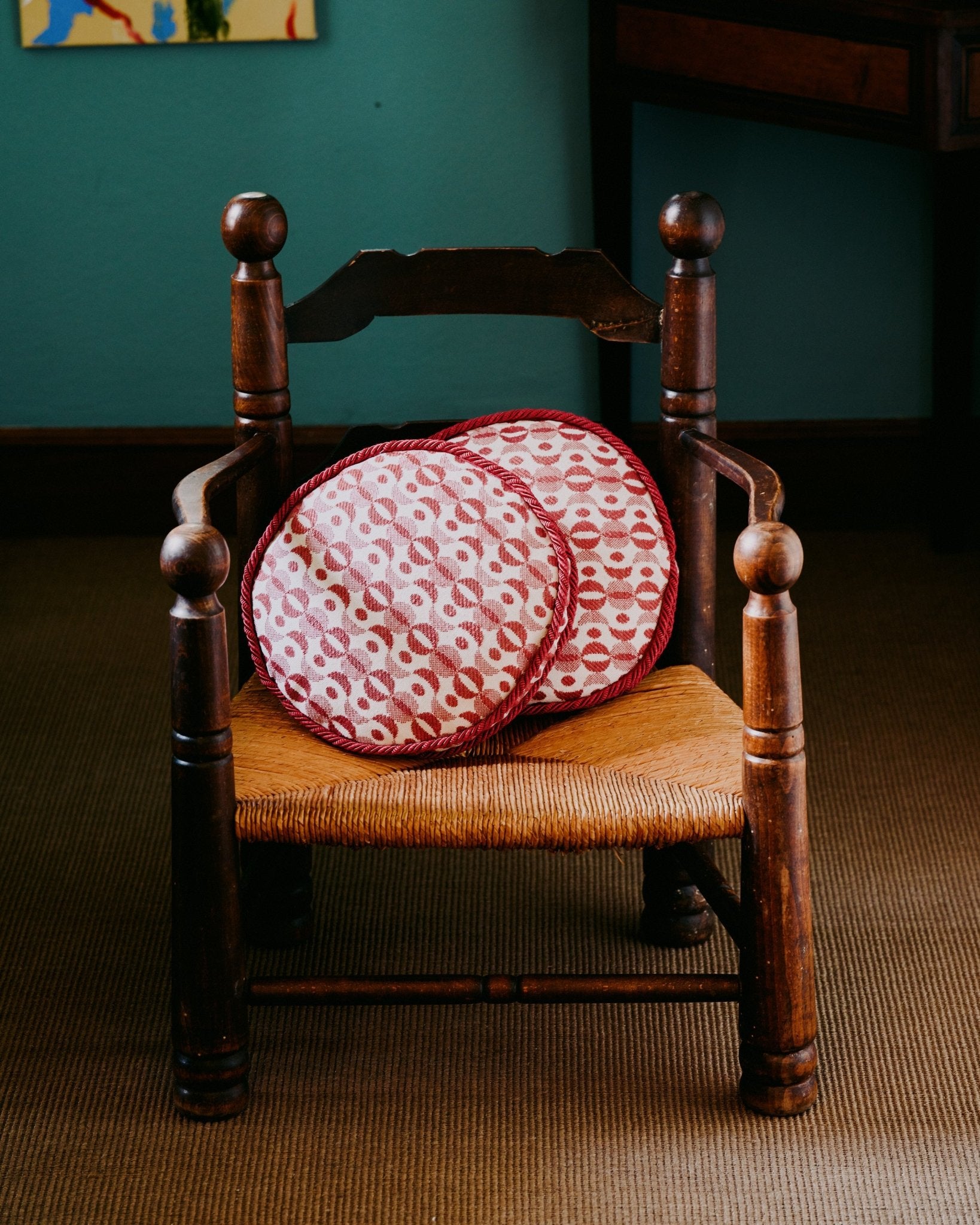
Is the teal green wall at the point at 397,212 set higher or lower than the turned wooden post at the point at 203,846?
higher

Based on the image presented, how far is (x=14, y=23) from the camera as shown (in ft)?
8.36

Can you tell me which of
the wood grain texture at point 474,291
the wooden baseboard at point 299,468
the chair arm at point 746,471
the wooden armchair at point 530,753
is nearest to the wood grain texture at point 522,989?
the wooden armchair at point 530,753

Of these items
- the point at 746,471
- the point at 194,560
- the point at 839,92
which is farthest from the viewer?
the point at 839,92

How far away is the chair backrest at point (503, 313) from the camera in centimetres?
132

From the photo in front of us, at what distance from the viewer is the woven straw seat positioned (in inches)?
43.6

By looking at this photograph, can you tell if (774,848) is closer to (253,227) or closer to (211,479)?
(211,479)

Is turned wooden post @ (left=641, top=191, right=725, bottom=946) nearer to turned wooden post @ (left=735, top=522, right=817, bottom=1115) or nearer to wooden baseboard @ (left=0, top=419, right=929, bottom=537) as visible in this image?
turned wooden post @ (left=735, top=522, right=817, bottom=1115)

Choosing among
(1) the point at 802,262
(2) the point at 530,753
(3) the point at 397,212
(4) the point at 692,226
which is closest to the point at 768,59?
(1) the point at 802,262

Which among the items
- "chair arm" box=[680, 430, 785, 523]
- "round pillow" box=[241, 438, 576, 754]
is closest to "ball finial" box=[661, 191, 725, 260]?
"chair arm" box=[680, 430, 785, 523]

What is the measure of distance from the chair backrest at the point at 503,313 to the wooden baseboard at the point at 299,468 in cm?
139

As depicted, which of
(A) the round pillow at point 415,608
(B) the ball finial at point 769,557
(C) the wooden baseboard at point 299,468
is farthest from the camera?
(C) the wooden baseboard at point 299,468

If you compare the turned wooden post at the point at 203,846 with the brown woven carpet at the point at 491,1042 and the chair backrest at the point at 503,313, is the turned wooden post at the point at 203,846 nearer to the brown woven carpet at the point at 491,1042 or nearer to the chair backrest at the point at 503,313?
the brown woven carpet at the point at 491,1042

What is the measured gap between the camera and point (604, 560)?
4.18ft

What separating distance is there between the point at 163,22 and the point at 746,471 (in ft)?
5.98
